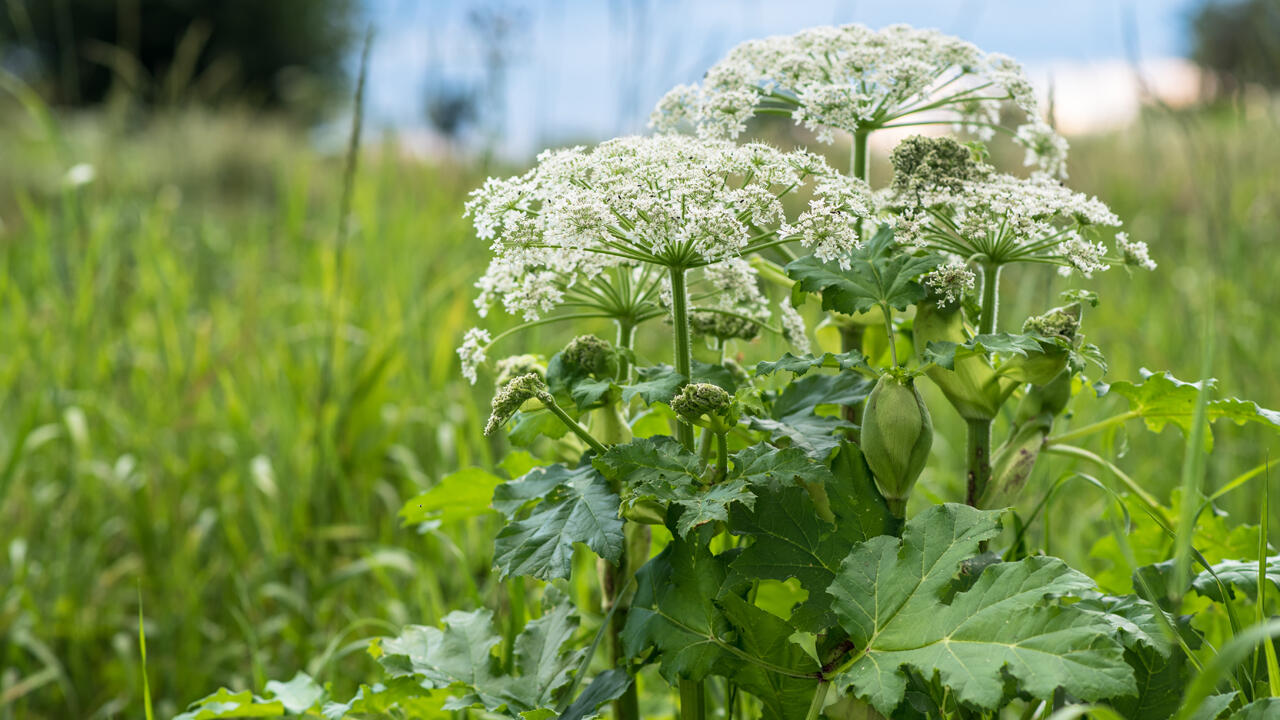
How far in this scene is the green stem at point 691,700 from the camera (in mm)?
1179

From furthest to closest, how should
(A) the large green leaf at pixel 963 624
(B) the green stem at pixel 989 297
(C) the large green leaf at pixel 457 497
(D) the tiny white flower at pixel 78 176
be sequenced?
(D) the tiny white flower at pixel 78 176 → (C) the large green leaf at pixel 457 497 → (B) the green stem at pixel 989 297 → (A) the large green leaf at pixel 963 624

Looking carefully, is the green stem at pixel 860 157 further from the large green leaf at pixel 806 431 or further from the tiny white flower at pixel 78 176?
the tiny white flower at pixel 78 176

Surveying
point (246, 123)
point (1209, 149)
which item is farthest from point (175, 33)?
point (1209, 149)

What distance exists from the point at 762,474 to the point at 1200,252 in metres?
4.33

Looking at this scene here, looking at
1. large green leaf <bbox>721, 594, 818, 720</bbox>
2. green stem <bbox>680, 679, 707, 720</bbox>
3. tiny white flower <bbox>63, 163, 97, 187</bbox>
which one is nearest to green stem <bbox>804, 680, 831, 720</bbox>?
large green leaf <bbox>721, 594, 818, 720</bbox>

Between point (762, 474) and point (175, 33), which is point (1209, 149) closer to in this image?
point (762, 474)

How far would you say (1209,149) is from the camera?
8.20 ft

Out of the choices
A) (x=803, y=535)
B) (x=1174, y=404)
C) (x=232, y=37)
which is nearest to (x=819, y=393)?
(x=803, y=535)

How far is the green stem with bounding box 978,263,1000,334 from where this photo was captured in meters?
1.19

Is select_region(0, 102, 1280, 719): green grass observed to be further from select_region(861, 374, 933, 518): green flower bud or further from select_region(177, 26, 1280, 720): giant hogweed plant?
select_region(861, 374, 933, 518): green flower bud

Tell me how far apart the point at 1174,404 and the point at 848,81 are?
1.83 ft

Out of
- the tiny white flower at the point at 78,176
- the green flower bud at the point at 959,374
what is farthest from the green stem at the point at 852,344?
the tiny white flower at the point at 78,176

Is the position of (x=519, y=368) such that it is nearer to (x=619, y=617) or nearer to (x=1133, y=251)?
(x=619, y=617)

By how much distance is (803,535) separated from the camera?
1.06m
